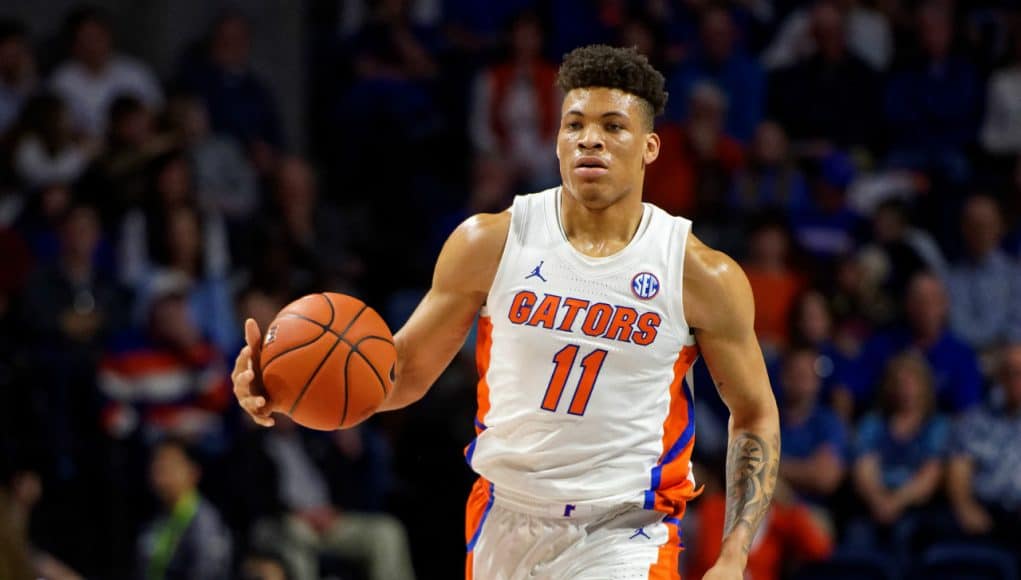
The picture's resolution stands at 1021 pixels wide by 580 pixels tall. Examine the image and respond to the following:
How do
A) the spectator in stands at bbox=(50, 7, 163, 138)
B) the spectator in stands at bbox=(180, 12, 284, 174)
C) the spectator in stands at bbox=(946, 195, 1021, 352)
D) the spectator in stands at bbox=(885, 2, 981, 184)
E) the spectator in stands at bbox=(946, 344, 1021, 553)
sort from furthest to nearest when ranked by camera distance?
1. the spectator in stands at bbox=(885, 2, 981, 184)
2. the spectator in stands at bbox=(180, 12, 284, 174)
3. the spectator in stands at bbox=(50, 7, 163, 138)
4. the spectator in stands at bbox=(946, 195, 1021, 352)
5. the spectator in stands at bbox=(946, 344, 1021, 553)

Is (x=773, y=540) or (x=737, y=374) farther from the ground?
(x=737, y=374)

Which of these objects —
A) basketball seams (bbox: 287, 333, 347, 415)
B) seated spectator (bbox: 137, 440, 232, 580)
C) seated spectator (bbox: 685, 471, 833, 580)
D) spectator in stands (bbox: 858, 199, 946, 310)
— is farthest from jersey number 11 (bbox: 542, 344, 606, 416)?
spectator in stands (bbox: 858, 199, 946, 310)

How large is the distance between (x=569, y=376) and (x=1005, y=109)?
306 inches

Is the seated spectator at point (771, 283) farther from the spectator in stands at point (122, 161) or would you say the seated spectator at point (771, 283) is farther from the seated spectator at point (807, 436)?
the spectator in stands at point (122, 161)

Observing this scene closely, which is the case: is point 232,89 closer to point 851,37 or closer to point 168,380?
point 168,380

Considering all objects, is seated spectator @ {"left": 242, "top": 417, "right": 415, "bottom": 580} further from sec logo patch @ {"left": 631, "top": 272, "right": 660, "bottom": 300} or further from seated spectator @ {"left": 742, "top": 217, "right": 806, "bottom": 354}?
sec logo patch @ {"left": 631, "top": 272, "right": 660, "bottom": 300}

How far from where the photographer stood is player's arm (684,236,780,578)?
195 inches

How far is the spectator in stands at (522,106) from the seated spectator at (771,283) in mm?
1848

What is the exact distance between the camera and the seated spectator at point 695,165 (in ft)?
36.4

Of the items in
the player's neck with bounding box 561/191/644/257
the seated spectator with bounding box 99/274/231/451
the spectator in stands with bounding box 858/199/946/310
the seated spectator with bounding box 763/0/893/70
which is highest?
the seated spectator with bounding box 763/0/893/70

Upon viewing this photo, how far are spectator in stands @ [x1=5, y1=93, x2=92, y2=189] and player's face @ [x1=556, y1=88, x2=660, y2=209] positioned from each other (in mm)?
6073

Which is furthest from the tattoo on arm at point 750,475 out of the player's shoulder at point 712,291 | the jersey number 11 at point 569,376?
the jersey number 11 at point 569,376

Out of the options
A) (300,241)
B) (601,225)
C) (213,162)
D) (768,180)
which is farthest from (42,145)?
(601,225)

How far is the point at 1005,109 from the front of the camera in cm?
1166
